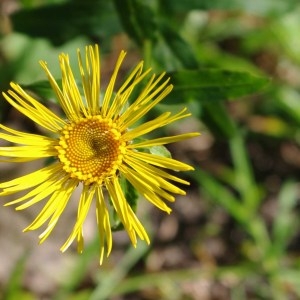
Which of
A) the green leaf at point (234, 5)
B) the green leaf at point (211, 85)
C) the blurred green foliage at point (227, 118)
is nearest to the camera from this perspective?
the green leaf at point (211, 85)

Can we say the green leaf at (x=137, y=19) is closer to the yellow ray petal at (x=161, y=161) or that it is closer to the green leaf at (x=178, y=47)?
the green leaf at (x=178, y=47)

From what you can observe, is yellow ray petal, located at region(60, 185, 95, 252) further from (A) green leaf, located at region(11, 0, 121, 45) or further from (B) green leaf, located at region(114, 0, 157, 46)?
(A) green leaf, located at region(11, 0, 121, 45)

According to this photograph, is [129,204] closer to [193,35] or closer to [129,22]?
[129,22]

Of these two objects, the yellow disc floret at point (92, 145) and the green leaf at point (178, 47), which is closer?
the yellow disc floret at point (92, 145)

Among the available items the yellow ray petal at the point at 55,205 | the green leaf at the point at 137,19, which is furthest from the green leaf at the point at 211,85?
the yellow ray petal at the point at 55,205

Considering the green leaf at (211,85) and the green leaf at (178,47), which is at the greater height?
the green leaf at (178,47)

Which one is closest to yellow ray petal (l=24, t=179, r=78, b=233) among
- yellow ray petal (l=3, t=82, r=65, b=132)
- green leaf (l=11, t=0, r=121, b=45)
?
yellow ray petal (l=3, t=82, r=65, b=132)
